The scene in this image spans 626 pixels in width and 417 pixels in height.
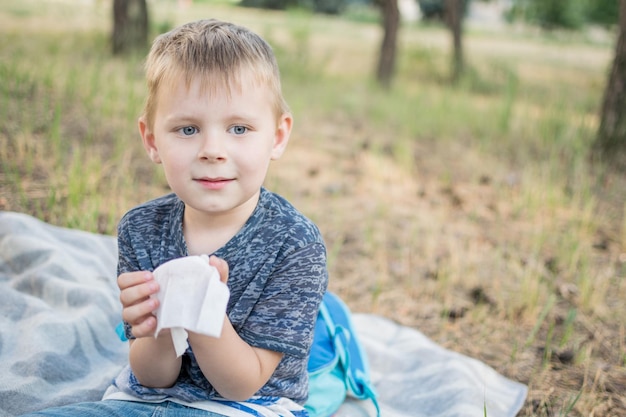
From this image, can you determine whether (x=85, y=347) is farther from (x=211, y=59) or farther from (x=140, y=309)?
(x=211, y=59)

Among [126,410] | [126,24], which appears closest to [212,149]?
[126,410]

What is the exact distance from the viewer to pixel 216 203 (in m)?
1.45

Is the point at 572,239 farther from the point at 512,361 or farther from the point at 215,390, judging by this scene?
the point at 215,390

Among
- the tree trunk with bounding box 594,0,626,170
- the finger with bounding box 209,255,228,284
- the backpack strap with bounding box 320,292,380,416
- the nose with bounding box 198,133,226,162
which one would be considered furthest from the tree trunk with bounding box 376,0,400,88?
the finger with bounding box 209,255,228,284

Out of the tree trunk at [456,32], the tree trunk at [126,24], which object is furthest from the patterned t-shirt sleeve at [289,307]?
the tree trunk at [456,32]

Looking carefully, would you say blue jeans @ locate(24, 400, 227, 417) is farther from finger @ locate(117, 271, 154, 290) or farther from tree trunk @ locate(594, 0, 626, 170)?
tree trunk @ locate(594, 0, 626, 170)

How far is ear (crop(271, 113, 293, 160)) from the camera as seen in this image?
160 centimetres

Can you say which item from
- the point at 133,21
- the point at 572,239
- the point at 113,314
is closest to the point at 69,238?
the point at 113,314

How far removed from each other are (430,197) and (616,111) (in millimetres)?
1539

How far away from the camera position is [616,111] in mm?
4488

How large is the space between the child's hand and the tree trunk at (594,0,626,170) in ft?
13.2

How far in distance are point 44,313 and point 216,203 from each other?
1084 mm

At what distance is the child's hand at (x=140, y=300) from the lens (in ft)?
4.19

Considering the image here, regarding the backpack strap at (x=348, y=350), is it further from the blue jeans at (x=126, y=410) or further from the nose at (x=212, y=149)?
the nose at (x=212, y=149)
